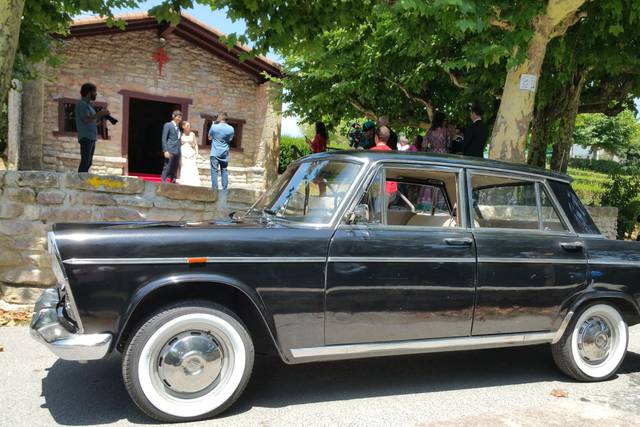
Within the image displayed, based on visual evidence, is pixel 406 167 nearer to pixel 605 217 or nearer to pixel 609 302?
pixel 609 302

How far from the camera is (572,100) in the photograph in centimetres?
1233

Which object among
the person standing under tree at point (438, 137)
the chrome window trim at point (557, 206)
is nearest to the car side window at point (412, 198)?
the chrome window trim at point (557, 206)

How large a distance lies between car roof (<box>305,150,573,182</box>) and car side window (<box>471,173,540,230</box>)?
0.09 metres

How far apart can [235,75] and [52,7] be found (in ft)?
31.5

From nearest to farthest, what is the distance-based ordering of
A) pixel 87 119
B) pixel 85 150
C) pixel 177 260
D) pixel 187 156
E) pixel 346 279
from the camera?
pixel 177 260
pixel 346 279
pixel 87 119
pixel 85 150
pixel 187 156

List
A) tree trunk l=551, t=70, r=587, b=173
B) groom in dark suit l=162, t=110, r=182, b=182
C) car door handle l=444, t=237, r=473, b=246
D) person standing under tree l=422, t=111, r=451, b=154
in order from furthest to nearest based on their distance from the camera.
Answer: tree trunk l=551, t=70, r=587, b=173
groom in dark suit l=162, t=110, r=182, b=182
person standing under tree l=422, t=111, r=451, b=154
car door handle l=444, t=237, r=473, b=246

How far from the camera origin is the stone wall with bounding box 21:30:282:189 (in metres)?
14.1

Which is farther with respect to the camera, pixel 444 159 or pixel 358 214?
pixel 444 159

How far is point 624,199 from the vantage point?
45.8 ft

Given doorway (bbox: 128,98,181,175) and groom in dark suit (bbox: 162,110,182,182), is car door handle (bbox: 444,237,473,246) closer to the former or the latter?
groom in dark suit (bbox: 162,110,182,182)

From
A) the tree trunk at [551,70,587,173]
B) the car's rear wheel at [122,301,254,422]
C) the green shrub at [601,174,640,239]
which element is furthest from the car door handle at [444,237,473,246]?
the green shrub at [601,174,640,239]

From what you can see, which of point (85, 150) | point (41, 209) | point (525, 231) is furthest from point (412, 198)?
point (85, 150)

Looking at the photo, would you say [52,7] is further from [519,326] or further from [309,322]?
[519,326]

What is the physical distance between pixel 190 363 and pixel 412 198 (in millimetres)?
2252
